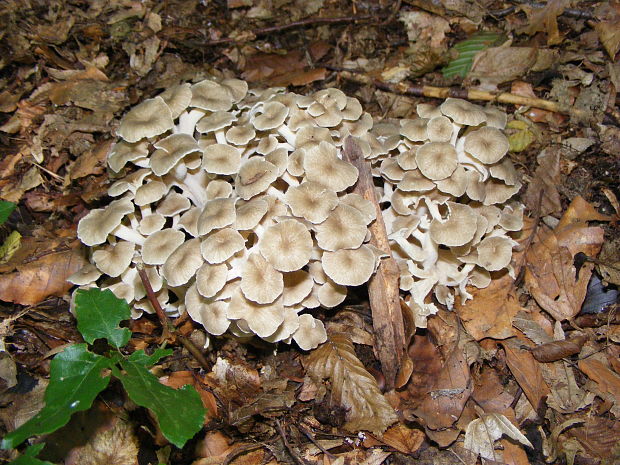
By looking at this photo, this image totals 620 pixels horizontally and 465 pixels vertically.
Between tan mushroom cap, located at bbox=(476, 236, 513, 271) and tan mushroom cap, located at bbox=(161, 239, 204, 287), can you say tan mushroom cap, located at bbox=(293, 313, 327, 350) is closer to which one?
tan mushroom cap, located at bbox=(161, 239, 204, 287)

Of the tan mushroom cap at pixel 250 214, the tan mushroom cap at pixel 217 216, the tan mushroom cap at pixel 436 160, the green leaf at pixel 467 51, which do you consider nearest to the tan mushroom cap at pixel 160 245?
the tan mushroom cap at pixel 217 216

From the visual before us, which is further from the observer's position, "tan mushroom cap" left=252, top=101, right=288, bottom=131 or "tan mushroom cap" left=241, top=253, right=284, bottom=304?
"tan mushroom cap" left=252, top=101, right=288, bottom=131

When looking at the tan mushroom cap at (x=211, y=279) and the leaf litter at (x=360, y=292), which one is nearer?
the tan mushroom cap at (x=211, y=279)

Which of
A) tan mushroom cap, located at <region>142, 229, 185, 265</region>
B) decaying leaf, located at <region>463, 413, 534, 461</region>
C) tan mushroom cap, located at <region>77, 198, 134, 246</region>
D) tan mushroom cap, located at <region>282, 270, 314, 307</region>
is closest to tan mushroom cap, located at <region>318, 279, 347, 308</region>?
tan mushroom cap, located at <region>282, 270, 314, 307</region>

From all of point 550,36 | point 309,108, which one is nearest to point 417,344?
point 309,108

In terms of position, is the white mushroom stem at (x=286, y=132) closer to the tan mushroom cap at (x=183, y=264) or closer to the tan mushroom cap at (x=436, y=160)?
the tan mushroom cap at (x=436, y=160)

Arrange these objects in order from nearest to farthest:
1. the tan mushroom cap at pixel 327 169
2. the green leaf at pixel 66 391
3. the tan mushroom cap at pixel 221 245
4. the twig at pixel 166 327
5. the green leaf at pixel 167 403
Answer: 1. the green leaf at pixel 66 391
2. the green leaf at pixel 167 403
3. the tan mushroom cap at pixel 221 245
4. the twig at pixel 166 327
5. the tan mushroom cap at pixel 327 169
